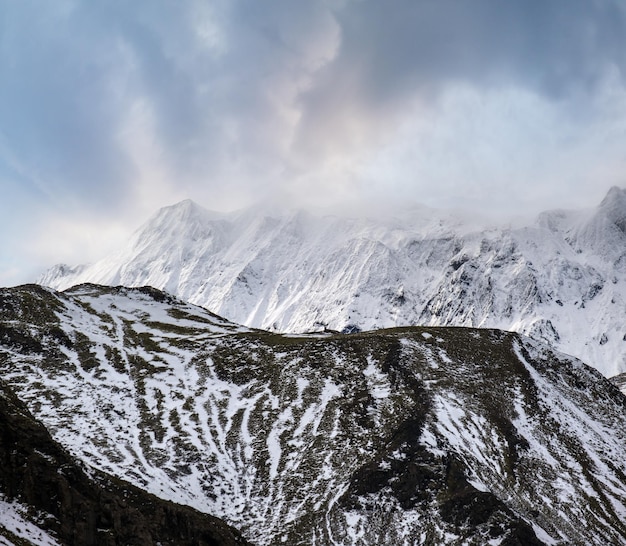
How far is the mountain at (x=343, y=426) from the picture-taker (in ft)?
174

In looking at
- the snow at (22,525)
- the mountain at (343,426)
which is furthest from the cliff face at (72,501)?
the mountain at (343,426)

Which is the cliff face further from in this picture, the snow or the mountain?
the mountain

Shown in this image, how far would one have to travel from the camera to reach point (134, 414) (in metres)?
67.9

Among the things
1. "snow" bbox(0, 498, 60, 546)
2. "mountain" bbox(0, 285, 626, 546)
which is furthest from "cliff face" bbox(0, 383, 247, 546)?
"mountain" bbox(0, 285, 626, 546)

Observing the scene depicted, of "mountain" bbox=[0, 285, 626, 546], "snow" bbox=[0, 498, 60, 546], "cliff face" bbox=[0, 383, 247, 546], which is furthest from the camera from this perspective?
"mountain" bbox=[0, 285, 626, 546]

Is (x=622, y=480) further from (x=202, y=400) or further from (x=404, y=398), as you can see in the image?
(x=202, y=400)

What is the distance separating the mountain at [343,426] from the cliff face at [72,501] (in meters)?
5.46

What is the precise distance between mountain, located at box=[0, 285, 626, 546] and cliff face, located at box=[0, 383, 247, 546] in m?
5.46

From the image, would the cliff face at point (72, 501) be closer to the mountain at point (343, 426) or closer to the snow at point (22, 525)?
the snow at point (22, 525)

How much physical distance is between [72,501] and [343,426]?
38.9 metres

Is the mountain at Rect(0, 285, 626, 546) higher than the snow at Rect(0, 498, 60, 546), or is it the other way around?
the mountain at Rect(0, 285, 626, 546)

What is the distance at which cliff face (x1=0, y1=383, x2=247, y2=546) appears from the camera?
30.9 meters

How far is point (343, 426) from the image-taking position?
6675cm

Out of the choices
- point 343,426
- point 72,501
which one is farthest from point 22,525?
point 343,426
